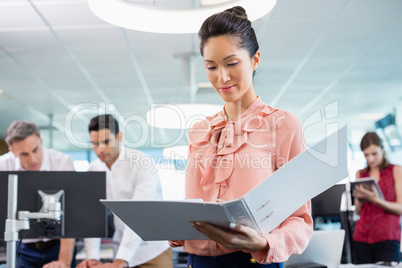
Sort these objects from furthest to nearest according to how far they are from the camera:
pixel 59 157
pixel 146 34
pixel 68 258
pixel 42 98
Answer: pixel 42 98 < pixel 146 34 < pixel 59 157 < pixel 68 258

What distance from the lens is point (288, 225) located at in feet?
3.41

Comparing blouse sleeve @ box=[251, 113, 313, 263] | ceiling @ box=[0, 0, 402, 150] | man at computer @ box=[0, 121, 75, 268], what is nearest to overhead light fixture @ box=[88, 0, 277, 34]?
ceiling @ box=[0, 0, 402, 150]

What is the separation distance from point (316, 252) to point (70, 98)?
586 cm

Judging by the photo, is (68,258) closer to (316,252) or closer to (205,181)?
(316,252)

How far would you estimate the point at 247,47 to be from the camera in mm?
1181

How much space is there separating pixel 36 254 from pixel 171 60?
3.28 m

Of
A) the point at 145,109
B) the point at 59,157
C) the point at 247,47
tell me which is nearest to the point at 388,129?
the point at 145,109

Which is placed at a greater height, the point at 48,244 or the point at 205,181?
the point at 205,181

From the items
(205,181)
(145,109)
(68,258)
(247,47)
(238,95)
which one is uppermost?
(145,109)

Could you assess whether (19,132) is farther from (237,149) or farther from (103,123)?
(237,149)

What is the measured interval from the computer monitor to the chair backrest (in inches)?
32.1

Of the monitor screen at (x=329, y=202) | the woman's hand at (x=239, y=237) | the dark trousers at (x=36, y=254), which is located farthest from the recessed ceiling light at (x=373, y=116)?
the woman's hand at (x=239, y=237)

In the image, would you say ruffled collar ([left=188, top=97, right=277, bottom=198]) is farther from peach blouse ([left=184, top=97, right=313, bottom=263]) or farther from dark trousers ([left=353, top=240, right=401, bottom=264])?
dark trousers ([left=353, top=240, right=401, bottom=264])

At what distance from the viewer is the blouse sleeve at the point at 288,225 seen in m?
0.97
